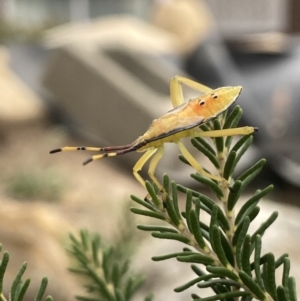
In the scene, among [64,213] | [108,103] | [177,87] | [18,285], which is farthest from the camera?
[108,103]

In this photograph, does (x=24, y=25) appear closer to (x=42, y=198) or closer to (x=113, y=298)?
(x=42, y=198)

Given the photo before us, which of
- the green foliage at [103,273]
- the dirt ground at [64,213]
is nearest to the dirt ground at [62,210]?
the dirt ground at [64,213]

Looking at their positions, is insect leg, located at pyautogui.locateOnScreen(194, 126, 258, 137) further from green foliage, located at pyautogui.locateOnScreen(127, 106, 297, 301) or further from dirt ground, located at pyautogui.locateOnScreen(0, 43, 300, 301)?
dirt ground, located at pyautogui.locateOnScreen(0, 43, 300, 301)

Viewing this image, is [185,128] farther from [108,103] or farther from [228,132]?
[108,103]

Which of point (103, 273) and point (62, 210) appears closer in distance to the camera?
point (103, 273)

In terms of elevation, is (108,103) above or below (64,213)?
above

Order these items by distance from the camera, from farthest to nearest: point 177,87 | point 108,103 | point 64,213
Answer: point 108,103 < point 64,213 < point 177,87

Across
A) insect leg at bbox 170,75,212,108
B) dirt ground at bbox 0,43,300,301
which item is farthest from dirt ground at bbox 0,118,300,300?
insect leg at bbox 170,75,212,108

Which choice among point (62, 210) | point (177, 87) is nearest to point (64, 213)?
point (62, 210)
